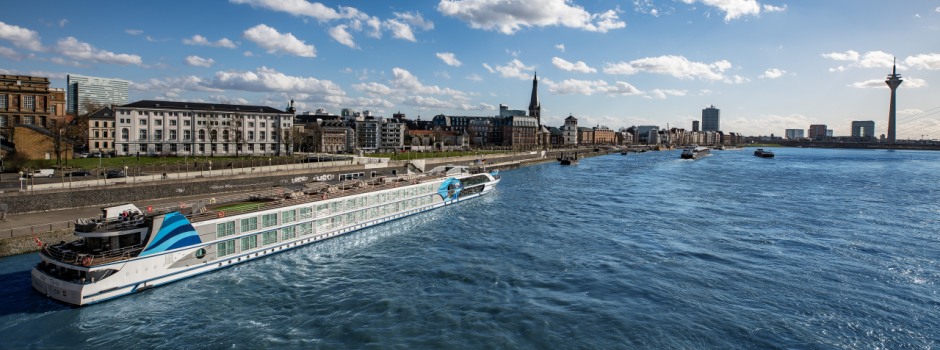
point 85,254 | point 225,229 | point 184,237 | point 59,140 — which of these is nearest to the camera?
point 85,254

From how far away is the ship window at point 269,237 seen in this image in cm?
3738

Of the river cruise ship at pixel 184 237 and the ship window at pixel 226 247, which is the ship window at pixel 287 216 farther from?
the ship window at pixel 226 247

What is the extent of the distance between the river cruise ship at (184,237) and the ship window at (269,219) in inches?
2.8

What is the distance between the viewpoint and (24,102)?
79.7m

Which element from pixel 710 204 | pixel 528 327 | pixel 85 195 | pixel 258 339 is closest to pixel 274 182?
pixel 85 195

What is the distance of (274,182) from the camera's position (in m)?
63.9

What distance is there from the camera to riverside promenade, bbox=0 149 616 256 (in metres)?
35.4

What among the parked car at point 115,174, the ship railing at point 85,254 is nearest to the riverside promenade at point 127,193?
the parked car at point 115,174

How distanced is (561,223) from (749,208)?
1029 inches

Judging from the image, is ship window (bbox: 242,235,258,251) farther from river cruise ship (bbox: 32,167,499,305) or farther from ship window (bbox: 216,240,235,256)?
ship window (bbox: 216,240,235,256)

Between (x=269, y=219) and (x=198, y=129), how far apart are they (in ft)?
263

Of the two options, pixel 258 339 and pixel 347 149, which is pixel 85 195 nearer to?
pixel 258 339

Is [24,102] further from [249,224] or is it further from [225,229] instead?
[225,229]

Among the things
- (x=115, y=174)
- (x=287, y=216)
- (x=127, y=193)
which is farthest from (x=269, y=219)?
(x=115, y=174)
